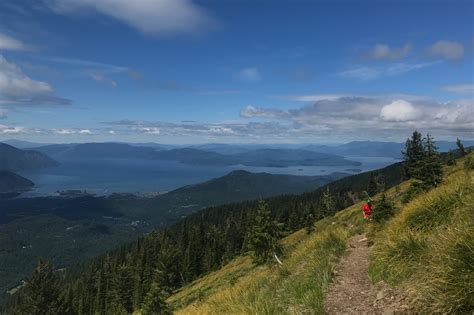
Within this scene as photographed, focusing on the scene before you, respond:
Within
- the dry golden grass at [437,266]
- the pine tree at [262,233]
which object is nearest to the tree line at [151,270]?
the pine tree at [262,233]

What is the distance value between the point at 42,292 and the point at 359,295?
7199cm

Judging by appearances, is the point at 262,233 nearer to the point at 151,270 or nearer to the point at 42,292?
the point at 42,292

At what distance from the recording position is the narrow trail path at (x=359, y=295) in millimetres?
5766

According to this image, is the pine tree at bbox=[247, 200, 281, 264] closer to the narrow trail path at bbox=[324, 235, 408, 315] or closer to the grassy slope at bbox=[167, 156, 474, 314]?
the grassy slope at bbox=[167, 156, 474, 314]

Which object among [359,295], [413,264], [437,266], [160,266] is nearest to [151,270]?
[160,266]

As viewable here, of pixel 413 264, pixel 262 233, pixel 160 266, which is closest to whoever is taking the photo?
pixel 413 264

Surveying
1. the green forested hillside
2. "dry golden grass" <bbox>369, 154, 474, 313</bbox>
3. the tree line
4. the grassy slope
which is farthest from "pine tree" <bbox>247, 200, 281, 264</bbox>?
the green forested hillside

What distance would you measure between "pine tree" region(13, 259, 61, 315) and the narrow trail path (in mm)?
69658

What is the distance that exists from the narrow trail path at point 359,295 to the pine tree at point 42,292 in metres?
69.7

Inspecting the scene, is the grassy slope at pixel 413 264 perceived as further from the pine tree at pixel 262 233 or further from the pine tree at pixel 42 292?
the pine tree at pixel 42 292

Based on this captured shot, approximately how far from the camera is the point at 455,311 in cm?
433

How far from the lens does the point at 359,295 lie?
7031 mm

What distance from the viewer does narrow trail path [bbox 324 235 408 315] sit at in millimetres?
5766

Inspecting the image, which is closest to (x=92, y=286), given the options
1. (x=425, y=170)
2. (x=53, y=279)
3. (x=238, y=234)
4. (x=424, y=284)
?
(x=53, y=279)
